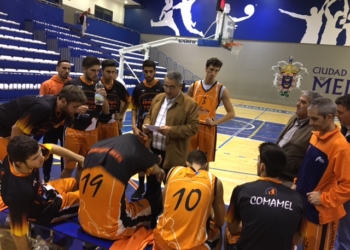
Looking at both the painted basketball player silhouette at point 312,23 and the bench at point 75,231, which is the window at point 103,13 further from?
the bench at point 75,231

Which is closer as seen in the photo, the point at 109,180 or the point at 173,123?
the point at 109,180

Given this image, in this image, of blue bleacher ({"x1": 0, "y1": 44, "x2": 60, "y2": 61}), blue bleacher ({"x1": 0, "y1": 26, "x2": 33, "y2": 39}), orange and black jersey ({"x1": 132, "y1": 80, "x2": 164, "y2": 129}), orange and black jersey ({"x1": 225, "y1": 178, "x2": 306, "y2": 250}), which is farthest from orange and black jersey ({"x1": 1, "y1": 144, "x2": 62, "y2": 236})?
blue bleacher ({"x1": 0, "y1": 26, "x2": 33, "y2": 39})

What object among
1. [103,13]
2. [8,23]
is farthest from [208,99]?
[103,13]

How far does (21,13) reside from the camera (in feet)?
48.2

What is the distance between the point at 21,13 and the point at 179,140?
14379mm

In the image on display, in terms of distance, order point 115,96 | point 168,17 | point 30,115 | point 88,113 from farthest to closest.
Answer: point 168,17
point 115,96
point 88,113
point 30,115

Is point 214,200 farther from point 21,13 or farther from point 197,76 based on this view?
point 197,76

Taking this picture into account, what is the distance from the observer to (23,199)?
2.62m

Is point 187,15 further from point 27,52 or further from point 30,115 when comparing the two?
point 30,115

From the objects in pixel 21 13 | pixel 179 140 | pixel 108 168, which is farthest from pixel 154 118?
pixel 21 13

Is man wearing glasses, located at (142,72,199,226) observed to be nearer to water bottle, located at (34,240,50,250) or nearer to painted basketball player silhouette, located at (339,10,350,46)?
water bottle, located at (34,240,50,250)

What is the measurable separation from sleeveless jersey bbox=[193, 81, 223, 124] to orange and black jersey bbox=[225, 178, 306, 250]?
7.64 ft

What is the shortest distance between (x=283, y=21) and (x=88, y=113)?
19.5 metres

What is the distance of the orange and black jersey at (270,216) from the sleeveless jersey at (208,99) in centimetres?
233
